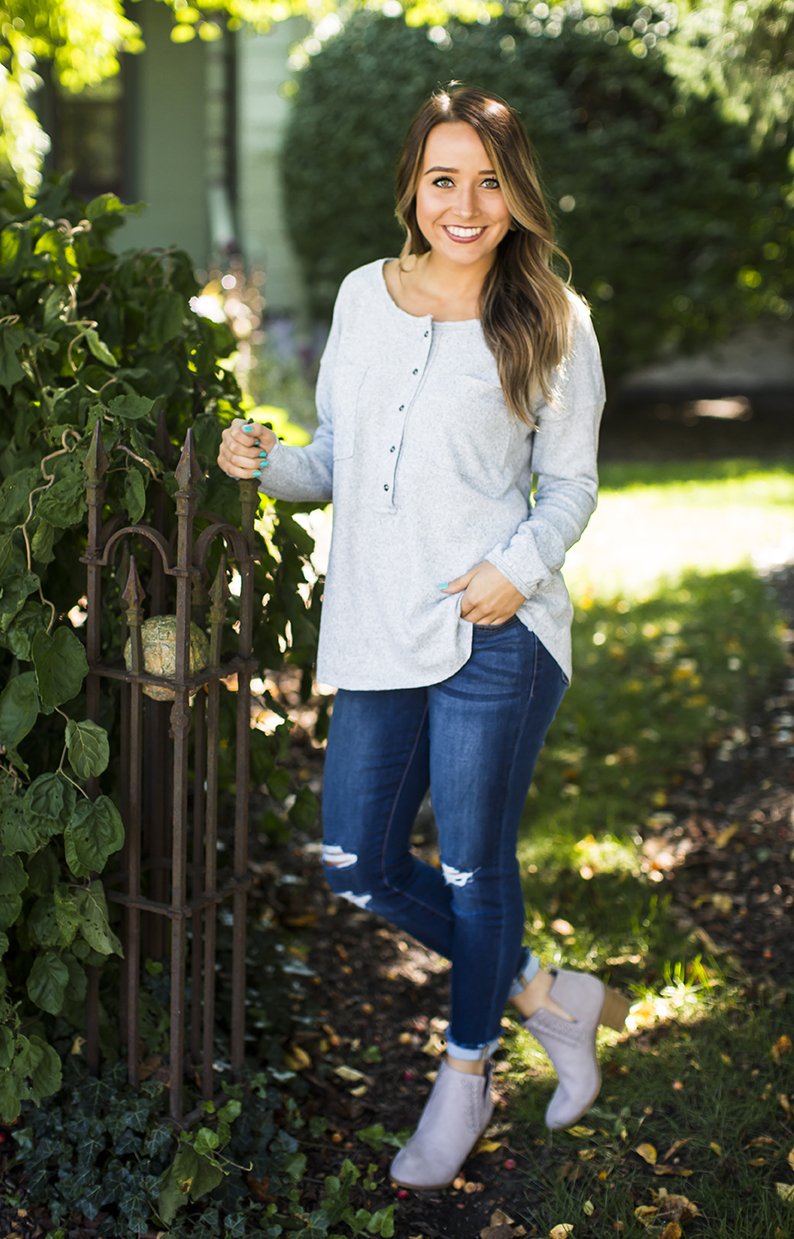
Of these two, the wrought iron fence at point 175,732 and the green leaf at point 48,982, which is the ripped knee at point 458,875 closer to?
the wrought iron fence at point 175,732

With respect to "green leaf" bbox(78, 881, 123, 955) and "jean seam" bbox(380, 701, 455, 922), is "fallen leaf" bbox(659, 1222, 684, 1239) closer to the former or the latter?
"jean seam" bbox(380, 701, 455, 922)

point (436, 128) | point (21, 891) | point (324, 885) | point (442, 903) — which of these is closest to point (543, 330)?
point (436, 128)

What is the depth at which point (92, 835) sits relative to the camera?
7.94 feet

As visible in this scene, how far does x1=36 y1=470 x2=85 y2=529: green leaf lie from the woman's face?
0.79 meters

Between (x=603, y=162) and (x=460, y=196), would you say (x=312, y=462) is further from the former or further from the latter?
(x=603, y=162)

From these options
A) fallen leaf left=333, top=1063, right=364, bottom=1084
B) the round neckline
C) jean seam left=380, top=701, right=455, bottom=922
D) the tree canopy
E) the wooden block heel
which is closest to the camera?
the round neckline

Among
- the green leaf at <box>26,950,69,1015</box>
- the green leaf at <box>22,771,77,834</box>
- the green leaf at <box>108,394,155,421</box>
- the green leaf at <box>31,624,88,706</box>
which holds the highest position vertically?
Answer: the green leaf at <box>108,394,155,421</box>

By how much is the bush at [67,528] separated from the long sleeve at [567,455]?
0.58m

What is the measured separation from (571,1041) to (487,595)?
3.43ft

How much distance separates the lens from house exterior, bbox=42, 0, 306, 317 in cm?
1178

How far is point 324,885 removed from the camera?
13.1ft

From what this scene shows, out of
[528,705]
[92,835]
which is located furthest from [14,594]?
[528,705]

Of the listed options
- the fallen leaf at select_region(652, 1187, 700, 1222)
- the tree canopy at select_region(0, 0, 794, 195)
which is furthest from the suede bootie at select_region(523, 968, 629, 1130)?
the tree canopy at select_region(0, 0, 794, 195)

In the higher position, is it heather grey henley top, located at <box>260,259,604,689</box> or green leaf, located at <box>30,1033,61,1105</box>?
heather grey henley top, located at <box>260,259,604,689</box>
